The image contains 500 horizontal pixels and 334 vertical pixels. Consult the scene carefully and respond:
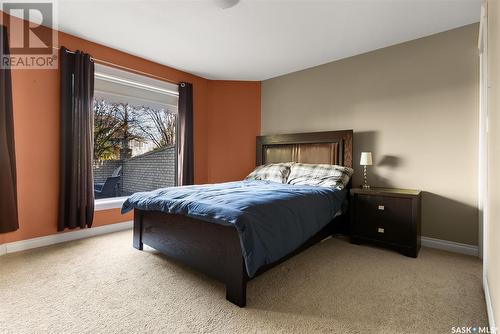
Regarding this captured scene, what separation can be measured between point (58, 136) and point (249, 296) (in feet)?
9.25

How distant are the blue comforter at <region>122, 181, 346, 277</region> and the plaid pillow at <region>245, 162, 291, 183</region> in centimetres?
95

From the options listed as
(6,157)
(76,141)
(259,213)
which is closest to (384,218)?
(259,213)

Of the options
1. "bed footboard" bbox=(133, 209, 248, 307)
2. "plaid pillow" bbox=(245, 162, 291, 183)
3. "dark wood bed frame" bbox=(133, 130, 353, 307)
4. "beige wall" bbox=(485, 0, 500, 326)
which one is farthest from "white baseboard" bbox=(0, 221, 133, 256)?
"beige wall" bbox=(485, 0, 500, 326)

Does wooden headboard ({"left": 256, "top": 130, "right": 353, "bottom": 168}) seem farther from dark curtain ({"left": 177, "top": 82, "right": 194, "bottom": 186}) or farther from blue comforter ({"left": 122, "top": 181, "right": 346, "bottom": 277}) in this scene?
dark curtain ({"left": 177, "top": 82, "right": 194, "bottom": 186})

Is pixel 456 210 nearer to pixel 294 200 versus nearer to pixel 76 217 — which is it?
pixel 294 200

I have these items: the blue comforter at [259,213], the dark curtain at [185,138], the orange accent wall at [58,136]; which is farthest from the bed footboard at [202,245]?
the dark curtain at [185,138]

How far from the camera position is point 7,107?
8.13 feet

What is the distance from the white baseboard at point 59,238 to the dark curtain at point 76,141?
0.12m

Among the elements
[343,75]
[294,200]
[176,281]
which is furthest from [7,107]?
[343,75]

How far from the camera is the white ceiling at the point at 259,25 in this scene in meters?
2.41

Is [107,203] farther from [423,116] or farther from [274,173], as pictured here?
[423,116]

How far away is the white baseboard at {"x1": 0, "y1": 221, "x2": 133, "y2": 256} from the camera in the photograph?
2.58 metres

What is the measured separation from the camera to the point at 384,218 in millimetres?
2719

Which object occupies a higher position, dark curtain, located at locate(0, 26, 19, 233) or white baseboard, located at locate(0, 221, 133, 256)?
dark curtain, located at locate(0, 26, 19, 233)
